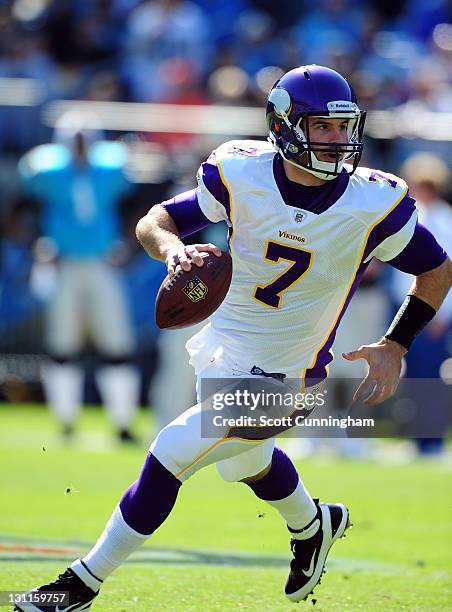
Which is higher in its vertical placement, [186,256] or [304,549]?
[186,256]

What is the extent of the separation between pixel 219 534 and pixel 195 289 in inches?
116

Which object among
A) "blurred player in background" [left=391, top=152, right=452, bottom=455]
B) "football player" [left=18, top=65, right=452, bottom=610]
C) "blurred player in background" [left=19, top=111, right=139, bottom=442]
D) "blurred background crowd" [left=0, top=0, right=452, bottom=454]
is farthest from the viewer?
"blurred background crowd" [left=0, top=0, right=452, bottom=454]

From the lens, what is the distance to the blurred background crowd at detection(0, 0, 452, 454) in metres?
10.8

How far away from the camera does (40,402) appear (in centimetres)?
1309

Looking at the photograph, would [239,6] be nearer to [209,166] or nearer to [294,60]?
[294,60]

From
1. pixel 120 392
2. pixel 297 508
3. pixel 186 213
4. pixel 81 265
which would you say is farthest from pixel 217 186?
pixel 81 265

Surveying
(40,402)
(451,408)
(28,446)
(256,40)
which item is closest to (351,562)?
(28,446)

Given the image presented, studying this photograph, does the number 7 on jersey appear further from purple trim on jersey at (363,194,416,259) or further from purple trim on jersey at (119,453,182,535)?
purple trim on jersey at (119,453,182,535)

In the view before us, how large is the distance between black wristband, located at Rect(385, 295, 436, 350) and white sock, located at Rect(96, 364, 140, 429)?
577 centimetres

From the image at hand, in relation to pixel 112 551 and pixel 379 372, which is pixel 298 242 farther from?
pixel 112 551

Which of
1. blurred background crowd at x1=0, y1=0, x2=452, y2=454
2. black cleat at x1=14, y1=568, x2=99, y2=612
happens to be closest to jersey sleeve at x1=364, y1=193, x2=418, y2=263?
black cleat at x1=14, y1=568, x2=99, y2=612

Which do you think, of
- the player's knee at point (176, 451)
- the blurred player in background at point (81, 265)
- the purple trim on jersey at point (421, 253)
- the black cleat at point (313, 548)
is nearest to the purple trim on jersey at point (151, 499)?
the player's knee at point (176, 451)

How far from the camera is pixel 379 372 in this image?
4.90 meters

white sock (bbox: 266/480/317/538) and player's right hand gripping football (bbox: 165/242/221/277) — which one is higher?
player's right hand gripping football (bbox: 165/242/221/277)
